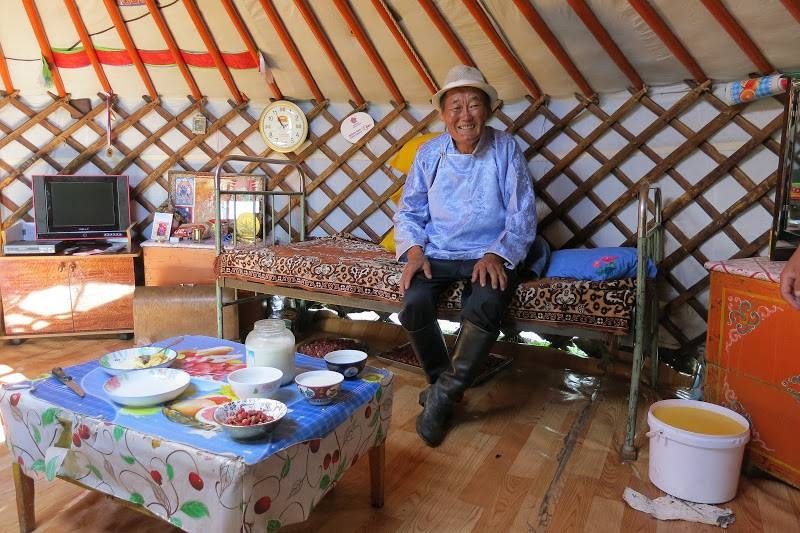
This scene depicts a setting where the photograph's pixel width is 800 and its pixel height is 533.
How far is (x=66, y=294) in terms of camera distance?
2.57 meters

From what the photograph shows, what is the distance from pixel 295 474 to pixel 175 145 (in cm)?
261

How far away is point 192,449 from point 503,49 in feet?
6.27

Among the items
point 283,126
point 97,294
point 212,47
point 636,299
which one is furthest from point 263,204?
point 636,299

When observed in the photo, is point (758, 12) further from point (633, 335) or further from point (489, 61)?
point (633, 335)

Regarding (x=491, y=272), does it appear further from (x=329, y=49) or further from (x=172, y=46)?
(x=172, y=46)

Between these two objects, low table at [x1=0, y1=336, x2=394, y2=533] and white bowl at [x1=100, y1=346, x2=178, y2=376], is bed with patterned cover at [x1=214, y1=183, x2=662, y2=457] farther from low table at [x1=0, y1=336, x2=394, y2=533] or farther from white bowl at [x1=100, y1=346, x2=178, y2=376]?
white bowl at [x1=100, y1=346, x2=178, y2=376]

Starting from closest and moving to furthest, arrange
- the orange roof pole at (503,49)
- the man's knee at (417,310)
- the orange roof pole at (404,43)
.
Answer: the man's knee at (417,310), the orange roof pole at (503,49), the orange roof pole at (404,43)

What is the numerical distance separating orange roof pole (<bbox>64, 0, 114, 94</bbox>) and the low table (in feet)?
7.04

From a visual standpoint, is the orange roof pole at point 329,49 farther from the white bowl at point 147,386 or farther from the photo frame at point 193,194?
the white bowl at point 147,386

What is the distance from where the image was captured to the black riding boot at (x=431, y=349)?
170 centimetres

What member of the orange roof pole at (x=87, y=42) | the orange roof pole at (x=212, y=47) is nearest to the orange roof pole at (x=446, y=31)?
the orange roof pole at (x=212, y=47)

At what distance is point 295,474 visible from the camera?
2.96 feet

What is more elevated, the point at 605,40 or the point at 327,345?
the point at 605,40

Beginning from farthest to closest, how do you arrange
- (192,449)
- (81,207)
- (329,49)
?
(81,207)
(329,49)
(192,449)
